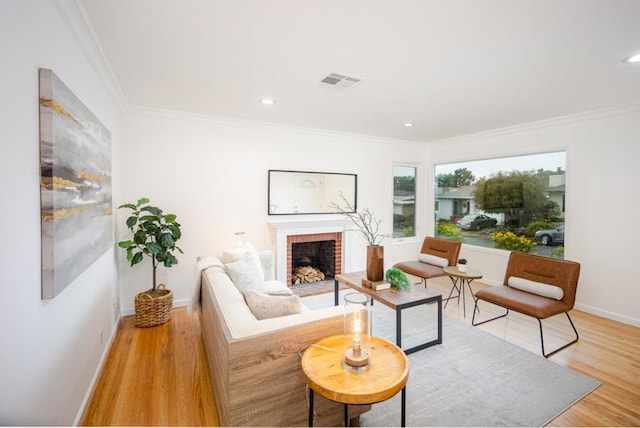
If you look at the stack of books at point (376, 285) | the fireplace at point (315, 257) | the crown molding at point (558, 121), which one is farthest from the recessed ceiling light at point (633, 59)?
the fireplace at point (315, 257)

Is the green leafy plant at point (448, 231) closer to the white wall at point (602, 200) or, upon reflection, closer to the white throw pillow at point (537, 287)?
the white wall at point (602, 200)

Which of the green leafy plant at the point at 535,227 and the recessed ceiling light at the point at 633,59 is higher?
the recessed ceiling light at the point at 633,59

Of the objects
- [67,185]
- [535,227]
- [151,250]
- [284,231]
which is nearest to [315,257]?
[284,231]

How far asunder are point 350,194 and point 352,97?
2.09m

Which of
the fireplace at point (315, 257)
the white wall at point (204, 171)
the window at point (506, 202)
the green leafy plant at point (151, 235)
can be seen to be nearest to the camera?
the green leafy plant at point (151, 235)

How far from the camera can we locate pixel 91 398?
2.08 m

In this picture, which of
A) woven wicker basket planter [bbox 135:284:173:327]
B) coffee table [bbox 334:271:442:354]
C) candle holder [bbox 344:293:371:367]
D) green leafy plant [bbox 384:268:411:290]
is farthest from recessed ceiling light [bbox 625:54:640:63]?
woven wicker basket planter [bbox 135:284:173:327]

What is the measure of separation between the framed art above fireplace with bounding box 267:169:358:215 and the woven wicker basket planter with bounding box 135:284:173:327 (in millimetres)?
1772

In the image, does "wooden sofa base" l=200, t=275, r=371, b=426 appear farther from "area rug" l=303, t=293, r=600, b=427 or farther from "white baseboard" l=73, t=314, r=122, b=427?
"white baseboard" l=73, t=314, r=122, b=427

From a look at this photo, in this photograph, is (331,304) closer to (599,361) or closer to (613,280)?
(599,361)

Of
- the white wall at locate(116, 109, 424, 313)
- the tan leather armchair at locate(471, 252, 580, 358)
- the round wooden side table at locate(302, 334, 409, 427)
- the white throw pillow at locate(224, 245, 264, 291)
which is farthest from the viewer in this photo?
the white wall at locate(116, 109, 424, 313)

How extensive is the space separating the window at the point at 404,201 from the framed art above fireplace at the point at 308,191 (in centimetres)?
102

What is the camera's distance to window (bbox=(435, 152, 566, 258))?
414cm

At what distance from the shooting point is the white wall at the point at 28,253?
43.6 inches
